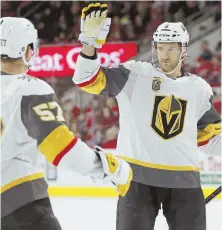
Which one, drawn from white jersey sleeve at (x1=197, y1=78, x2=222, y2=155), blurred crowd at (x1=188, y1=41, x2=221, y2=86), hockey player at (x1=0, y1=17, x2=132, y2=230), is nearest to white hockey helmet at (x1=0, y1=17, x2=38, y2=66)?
hockey player at (x1=0, y1=17, x2=132, y2=230)

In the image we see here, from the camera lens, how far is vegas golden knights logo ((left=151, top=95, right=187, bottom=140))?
8.58ft

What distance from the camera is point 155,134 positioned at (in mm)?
2605

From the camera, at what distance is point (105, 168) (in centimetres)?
189

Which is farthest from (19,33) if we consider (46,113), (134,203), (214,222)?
(214,222)

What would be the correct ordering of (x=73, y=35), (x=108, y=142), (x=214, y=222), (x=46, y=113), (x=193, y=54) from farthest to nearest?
(x=73, y=35) < (x=193, y=54) < (x=108, y=142) < (x=214, y=222) < (x=46, y=113)

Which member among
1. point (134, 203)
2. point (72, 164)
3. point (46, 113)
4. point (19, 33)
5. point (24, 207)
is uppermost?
point (19, 33)

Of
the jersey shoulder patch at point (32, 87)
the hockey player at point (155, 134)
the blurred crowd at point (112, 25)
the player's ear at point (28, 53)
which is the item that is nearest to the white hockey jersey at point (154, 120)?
the hockey player at point (155, 134)

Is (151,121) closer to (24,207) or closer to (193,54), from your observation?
(24,207)

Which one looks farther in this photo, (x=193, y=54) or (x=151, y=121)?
(x=193, y=54)

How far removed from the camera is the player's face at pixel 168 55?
271 centimetres

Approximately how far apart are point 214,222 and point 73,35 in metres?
5.21

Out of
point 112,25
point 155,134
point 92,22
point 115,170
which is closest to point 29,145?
point 115,170

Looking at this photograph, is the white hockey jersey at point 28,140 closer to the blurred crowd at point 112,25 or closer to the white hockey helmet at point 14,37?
the white hockey helmet at point 14,37

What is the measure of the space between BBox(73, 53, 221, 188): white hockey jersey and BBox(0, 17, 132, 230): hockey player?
0.64 metres
